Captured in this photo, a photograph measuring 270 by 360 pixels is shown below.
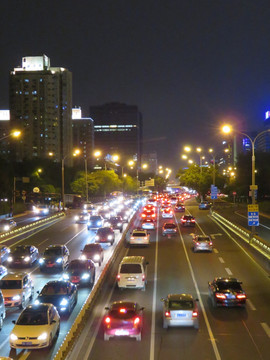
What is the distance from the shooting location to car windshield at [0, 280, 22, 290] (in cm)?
2134

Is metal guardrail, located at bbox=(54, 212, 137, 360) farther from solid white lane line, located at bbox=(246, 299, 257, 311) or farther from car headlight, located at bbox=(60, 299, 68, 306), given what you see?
solid white lane line, located at bbox=(246, 299, 257, 311)

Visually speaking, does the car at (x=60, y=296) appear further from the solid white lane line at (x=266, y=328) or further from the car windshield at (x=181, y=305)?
the solid white lane line at (x=266, y=328)

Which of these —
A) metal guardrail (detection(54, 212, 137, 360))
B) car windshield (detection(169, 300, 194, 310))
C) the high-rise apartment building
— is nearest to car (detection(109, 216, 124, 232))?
metal guardrail (detection(54, 212, 137, 360))

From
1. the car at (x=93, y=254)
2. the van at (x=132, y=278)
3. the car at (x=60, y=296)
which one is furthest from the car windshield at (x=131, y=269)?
the car at (x=93, y=254)

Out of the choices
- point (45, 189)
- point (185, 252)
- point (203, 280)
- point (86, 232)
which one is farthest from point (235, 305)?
point (45, 189)

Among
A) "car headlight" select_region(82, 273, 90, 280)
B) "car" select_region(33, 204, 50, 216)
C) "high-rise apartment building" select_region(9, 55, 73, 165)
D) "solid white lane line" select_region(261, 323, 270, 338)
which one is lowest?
"solid white lane line" select_region(261, 323, 270, 338)

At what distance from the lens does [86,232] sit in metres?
49.0

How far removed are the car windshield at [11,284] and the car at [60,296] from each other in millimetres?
1791

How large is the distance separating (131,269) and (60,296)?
5.76 meters

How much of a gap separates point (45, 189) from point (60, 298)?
259 feet

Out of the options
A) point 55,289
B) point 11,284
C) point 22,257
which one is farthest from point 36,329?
point 22,257

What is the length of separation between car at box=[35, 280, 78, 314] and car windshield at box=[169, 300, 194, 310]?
4.59 metres

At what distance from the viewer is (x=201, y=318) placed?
760 inches

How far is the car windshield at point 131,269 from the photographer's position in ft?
80.2
